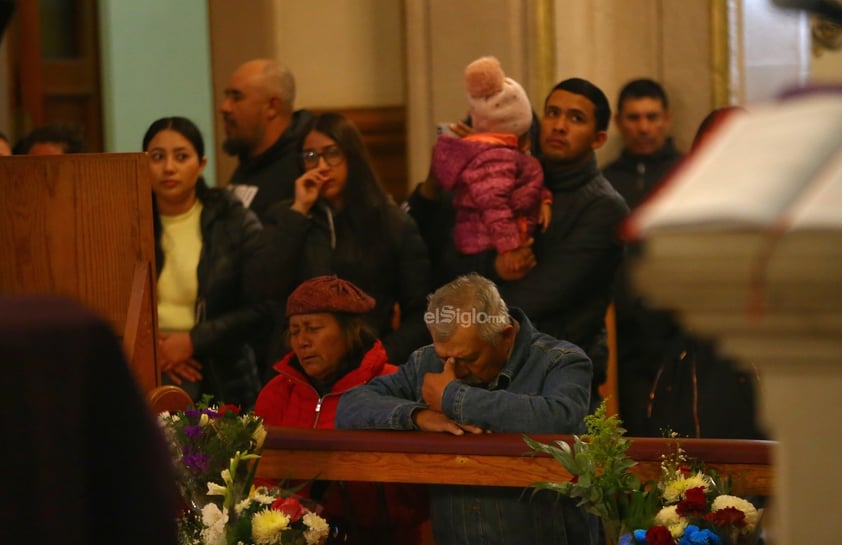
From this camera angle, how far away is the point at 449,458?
12.7 feet

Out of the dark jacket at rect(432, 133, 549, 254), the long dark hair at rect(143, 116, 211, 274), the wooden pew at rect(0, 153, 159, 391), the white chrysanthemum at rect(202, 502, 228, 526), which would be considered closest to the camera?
the white chrysanthemum at rect(202, 502, 228, 526)

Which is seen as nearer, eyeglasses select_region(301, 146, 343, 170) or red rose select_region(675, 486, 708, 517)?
red rose select_region(675, 486, 708, 517)

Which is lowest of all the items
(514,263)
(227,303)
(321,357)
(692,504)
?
(692,504)

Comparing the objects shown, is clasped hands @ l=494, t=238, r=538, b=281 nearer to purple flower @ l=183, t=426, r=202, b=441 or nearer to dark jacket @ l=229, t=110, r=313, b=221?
dark jacket @ l=229, t=110, r=313, b=221

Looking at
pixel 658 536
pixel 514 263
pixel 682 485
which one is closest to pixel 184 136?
pixel 514 263

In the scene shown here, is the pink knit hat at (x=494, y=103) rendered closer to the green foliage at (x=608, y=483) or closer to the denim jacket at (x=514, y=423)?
the denim jacket at (x=514, y=423)

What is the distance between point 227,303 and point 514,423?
167 cm

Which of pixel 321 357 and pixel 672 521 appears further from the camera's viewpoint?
pixel 321 357

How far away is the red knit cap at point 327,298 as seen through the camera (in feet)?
15.2

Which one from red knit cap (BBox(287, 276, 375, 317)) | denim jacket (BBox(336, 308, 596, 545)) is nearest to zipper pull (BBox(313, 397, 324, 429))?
red knit cap (BBox(287, 276, 375, 317))

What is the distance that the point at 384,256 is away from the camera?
16.8 feet

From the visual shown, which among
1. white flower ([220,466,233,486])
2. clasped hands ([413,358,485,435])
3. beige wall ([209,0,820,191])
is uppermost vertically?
beige wall ([209,0,820,191])

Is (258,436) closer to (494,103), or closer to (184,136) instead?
(494,103)

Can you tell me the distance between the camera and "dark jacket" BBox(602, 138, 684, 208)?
5.58 metres
